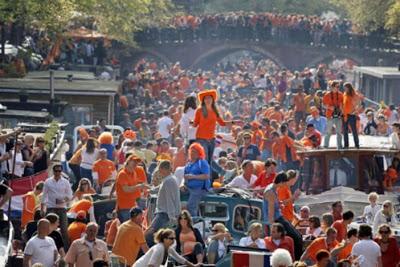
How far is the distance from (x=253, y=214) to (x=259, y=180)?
261cm

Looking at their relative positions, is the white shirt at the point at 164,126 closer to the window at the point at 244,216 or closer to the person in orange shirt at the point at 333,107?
the person in orange shirt at the point at 333,107

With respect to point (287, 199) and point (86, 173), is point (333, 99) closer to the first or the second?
point (86, 173)

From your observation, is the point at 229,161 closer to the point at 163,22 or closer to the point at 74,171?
the point at 74,171

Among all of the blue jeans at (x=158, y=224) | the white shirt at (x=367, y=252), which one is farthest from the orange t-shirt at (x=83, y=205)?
the white shirt at (x=367, y=252)

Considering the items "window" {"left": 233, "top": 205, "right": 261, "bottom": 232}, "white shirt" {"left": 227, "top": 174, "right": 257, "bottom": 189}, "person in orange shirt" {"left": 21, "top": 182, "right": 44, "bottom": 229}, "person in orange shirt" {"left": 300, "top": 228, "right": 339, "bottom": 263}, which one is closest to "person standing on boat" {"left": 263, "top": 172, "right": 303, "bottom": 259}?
"window" {"left": 233, "top": 205, "right": 261, "bottom": 232}

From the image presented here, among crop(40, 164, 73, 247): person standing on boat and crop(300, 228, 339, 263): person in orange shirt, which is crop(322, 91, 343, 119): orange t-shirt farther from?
crop(300, 228, 339, 263): person in orange shirt

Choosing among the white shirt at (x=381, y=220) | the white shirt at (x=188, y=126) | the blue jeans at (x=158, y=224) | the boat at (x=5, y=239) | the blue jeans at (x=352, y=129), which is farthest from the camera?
the blue jeans at (x=352, y=129)

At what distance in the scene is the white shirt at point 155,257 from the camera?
815 inches

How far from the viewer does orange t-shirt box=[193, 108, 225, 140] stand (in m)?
27.5

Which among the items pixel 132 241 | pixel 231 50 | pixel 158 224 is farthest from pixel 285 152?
pixel 231 50

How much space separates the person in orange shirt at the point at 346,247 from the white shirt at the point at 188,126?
582cm

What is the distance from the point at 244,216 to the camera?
24.0 metres

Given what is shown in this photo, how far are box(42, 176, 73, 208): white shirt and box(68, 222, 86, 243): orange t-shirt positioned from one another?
1049 millimetres

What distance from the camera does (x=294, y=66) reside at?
3403 inches
